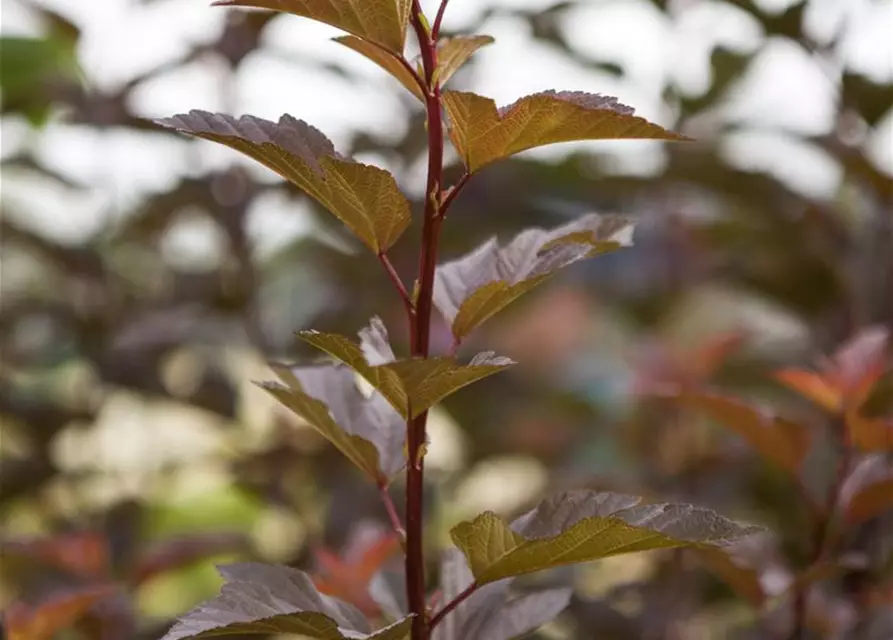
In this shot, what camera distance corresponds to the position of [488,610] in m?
0.58

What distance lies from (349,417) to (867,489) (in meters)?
0.46

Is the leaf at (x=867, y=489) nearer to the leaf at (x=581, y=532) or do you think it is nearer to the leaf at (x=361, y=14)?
the leaf at (x=581, y=532)

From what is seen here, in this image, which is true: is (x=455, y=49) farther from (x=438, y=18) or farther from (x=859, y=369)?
(x=859, y=369)

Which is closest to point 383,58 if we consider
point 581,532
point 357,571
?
point 581,532

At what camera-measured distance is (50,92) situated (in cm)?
149

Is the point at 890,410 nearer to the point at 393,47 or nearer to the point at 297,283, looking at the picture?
the point at 393,47

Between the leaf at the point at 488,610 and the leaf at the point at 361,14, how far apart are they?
1.02 feet

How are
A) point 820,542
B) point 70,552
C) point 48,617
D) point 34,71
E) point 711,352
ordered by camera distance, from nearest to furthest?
point 48,617 < point 820,542 < point 70,552 < point 711,352 < point 34,71

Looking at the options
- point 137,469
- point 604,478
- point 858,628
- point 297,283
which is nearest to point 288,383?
point 858,628

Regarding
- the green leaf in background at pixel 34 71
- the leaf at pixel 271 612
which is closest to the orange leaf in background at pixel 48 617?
the leaf at pixel 271 612

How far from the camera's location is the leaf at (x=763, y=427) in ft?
2.58

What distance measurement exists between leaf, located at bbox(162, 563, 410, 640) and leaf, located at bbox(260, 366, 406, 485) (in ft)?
0.25

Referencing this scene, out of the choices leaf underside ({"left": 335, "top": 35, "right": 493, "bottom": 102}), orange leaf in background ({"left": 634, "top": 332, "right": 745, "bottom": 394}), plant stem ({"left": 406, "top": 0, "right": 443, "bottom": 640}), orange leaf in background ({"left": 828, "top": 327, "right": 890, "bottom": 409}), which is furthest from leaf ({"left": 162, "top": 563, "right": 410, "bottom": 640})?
orange leaf in background ({"left": 634, "top": 332, "right": 745, "bottom": 394})

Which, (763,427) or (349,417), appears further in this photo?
(763,427)
